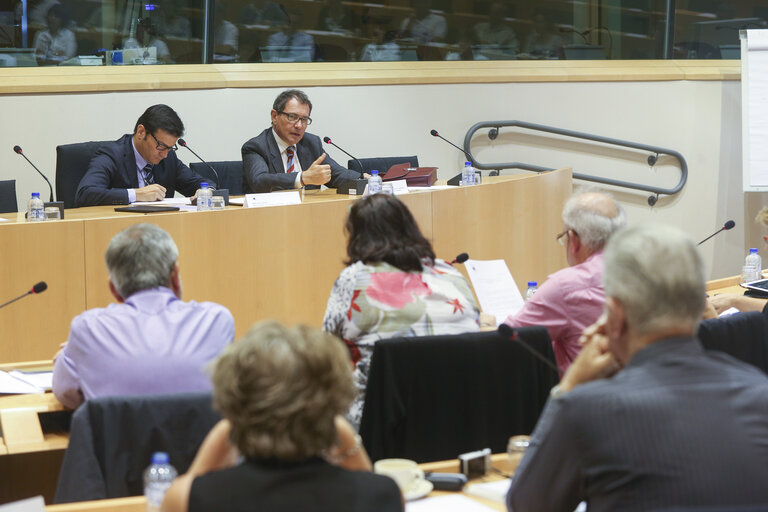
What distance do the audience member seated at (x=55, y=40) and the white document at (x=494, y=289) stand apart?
355 centimetres

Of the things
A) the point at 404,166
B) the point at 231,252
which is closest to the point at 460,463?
the point at 231,252

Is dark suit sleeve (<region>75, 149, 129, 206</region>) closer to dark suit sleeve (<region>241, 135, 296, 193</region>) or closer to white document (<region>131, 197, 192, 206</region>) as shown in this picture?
white document (<region>131, 197, 192, 206</region>)

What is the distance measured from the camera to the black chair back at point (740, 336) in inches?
102

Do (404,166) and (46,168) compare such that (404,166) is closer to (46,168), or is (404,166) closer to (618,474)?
(46,168)

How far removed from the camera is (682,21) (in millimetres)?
7441

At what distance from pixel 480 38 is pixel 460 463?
554cm

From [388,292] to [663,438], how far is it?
1310 millimetres

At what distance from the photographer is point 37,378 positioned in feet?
8.95

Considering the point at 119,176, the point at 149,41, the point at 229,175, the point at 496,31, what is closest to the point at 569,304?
the point at 119,176

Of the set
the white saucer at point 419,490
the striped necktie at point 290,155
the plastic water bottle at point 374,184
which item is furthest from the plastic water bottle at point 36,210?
the white saucer at point 419,490

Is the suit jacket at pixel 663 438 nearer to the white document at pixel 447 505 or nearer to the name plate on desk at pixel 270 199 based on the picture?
the white document at pixel 447 505

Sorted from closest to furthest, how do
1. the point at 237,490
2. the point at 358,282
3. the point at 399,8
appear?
the point at 237,490
the point at 358,282
the point at 399,8

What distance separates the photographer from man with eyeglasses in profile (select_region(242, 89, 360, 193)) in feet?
16.4

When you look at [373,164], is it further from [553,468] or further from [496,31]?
[553,468]
